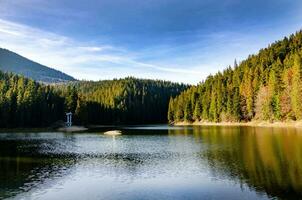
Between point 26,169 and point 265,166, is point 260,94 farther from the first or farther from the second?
point 26,169

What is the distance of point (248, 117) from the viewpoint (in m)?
158

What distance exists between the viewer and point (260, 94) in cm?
14725

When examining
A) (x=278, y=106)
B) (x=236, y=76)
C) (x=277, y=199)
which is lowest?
(x=277, y=199)

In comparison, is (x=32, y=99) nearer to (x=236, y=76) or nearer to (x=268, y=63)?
(x=236, y=76)

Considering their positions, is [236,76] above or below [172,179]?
above

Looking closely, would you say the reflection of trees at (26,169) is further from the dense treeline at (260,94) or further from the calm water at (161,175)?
the dense treeline at (260,94)

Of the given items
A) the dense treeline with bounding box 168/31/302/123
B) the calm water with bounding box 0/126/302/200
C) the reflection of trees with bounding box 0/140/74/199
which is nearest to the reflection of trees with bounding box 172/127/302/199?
the calm water with bounding box 0/126/302/200

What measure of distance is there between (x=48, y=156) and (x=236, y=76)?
140 metres

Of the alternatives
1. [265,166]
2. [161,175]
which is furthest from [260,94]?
[161,175]

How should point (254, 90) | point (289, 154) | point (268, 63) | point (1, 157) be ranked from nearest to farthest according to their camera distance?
point (289, 154) → point (1, 157) → point (254, 90) → point (268, 63)

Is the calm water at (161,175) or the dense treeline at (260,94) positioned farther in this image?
the dense treeline at (260,94)

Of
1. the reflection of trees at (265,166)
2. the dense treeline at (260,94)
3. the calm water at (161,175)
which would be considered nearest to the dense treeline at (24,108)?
the dense treeline at (260,94)

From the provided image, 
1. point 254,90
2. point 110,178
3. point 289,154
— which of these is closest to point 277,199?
point 110,178

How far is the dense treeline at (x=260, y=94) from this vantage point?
121 metres
